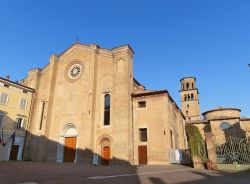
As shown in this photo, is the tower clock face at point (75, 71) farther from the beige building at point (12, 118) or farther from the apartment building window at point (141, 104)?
the apartment building window at point (141, 104)

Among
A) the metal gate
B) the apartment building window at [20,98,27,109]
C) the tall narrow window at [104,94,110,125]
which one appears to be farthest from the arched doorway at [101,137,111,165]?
the apartment building window at [20,98,27,109]

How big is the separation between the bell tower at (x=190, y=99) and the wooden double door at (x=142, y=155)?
33128 mm

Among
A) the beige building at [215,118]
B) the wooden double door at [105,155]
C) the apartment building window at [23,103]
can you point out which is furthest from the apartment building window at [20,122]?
the beige building at [215,118]

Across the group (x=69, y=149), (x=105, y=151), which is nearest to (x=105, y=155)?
(x=105, y=151)

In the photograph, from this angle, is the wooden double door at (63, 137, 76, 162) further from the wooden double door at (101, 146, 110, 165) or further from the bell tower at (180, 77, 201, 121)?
the bell tower at (180, 77, 201, 121)

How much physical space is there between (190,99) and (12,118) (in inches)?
1615

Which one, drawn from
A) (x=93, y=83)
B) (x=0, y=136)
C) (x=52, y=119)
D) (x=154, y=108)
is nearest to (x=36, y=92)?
(x=52, y=119)

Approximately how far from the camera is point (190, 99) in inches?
2079

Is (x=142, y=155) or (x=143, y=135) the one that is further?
(x=143, y=135)

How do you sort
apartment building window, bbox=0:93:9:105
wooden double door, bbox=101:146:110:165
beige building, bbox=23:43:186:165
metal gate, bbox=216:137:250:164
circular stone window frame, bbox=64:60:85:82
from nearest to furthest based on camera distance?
metal gate, bbox=216:137:250:164 < beige building, bbox=23:43:186:165 < wooden double door, bbox=101:146:110:165 < apartment building window, bbox=0:93:9:105 < circular stone window frame, bbox=64:60:85:82

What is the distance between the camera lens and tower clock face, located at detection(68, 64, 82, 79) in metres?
27.0

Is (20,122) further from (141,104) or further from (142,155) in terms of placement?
(142,155)

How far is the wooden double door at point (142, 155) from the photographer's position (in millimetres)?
21125

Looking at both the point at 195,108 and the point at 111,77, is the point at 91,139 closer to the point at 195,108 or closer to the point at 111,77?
the point at 111,77
